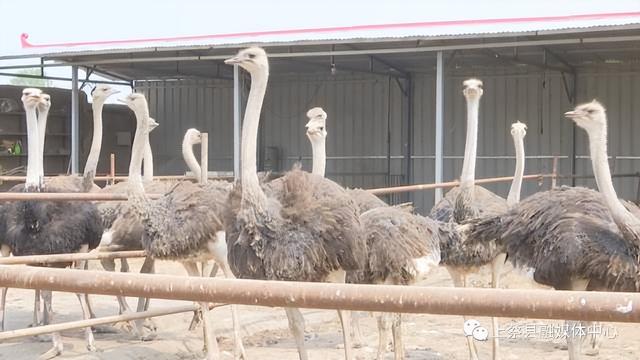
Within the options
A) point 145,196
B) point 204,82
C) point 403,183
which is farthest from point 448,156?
point 145,196

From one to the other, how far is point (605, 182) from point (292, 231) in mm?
1686

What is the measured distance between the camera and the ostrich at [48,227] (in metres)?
6.20

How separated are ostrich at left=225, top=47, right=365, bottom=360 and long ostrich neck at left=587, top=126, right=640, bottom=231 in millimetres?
1319

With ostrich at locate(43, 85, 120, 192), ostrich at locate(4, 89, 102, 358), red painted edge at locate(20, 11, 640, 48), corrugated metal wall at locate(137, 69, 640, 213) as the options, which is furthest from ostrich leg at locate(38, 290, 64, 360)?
corrugated metal wall at locate(137, 69, 640, 213)

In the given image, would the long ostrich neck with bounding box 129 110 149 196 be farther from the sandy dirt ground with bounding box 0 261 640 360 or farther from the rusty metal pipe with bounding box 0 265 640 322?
the rusty metal pipe with bounding box 0 265 640 322

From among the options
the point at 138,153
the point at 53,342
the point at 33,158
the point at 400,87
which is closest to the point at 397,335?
the point at 138,153

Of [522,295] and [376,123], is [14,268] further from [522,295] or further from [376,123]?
[376,123]

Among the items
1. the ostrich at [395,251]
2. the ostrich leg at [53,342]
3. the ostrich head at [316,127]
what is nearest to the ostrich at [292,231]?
the ostrich at [395,251]

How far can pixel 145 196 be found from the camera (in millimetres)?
6117

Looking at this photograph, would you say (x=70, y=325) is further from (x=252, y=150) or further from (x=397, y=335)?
(x=397, y=335)

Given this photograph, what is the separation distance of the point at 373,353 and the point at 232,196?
2148mm

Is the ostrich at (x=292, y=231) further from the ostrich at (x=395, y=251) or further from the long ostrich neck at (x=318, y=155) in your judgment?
the long ostrich neck at (x=318, y=155)

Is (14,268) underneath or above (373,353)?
above

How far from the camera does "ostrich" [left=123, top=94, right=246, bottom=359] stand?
596 centimetres
